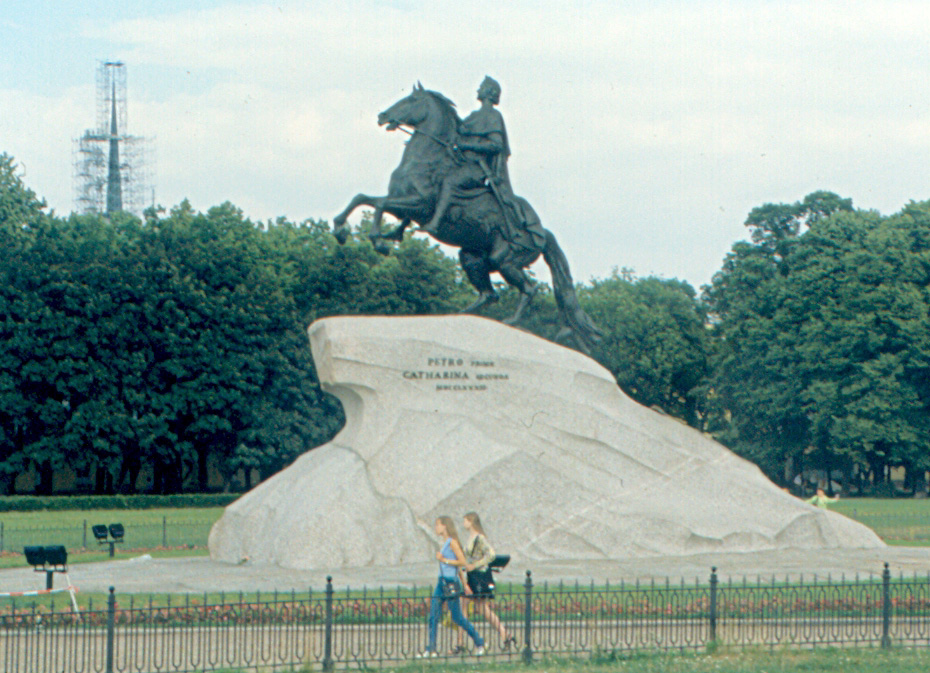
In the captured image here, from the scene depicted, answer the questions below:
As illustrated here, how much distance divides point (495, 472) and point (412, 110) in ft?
23.7

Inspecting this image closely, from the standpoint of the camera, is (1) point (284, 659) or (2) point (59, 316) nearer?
(1) point (284, 659)

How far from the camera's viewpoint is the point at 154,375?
5000 cm

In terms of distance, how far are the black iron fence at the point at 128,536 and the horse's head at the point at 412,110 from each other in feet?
32.5

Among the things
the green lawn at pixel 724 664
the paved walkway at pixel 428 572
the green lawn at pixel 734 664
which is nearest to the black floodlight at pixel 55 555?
the paved walkway at pixel 428 572

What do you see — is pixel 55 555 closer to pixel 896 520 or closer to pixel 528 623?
pixel 528 623

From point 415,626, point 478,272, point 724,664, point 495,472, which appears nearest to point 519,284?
point 478,272

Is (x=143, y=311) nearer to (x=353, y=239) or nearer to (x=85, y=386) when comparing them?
(x=85, y=386)

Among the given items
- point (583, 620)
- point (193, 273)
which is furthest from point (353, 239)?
point (583, 620)

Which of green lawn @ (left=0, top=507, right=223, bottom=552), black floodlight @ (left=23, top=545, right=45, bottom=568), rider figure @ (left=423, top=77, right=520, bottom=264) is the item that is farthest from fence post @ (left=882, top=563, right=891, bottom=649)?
green lawn @ (left=0, top=507, right=223, bottom=552)

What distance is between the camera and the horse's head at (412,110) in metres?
25.0

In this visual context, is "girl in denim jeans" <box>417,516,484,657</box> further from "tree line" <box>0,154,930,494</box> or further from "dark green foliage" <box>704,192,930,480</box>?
"dark green foliage" <box>704,192,930,480</box>

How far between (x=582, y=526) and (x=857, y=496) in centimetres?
3999

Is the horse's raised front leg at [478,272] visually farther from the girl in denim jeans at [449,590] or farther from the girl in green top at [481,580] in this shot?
the girl in denim jeans at [449,590]

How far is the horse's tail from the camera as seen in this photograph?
27062 millimetres
